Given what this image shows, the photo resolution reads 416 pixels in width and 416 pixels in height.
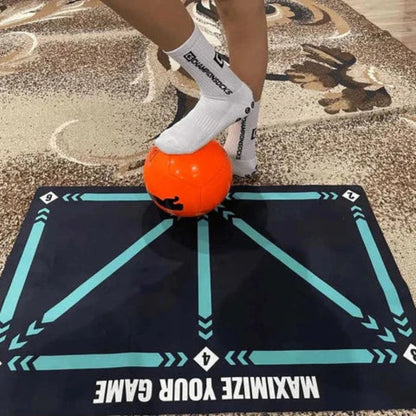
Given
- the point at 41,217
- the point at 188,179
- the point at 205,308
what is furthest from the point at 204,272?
the point at 41,217

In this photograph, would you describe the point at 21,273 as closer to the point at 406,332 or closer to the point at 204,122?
the point at 204,122

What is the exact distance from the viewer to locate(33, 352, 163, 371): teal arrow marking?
811 millimetres

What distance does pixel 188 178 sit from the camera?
951 millimetres

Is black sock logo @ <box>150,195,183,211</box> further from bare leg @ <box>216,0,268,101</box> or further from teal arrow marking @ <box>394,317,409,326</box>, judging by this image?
teal arrow marking @ <box>394,317,409,326</box>

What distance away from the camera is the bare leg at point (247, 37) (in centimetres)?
94

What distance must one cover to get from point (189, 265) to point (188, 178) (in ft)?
0.59

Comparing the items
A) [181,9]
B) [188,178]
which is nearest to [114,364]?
A: [188,178]

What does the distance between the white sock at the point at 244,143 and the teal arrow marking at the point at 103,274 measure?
226mm

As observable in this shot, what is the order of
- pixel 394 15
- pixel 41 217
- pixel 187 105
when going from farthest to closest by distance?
pixel 394 15, pixel 187 105, pixel 41 217

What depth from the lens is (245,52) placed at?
3.29 ft

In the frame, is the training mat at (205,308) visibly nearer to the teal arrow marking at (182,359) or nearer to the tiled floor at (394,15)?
the teal arrow marking at (182,359)

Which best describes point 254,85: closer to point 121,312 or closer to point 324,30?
point 121,312

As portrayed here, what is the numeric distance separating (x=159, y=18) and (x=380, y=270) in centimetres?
65

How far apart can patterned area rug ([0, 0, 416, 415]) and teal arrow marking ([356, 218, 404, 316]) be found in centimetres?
4
